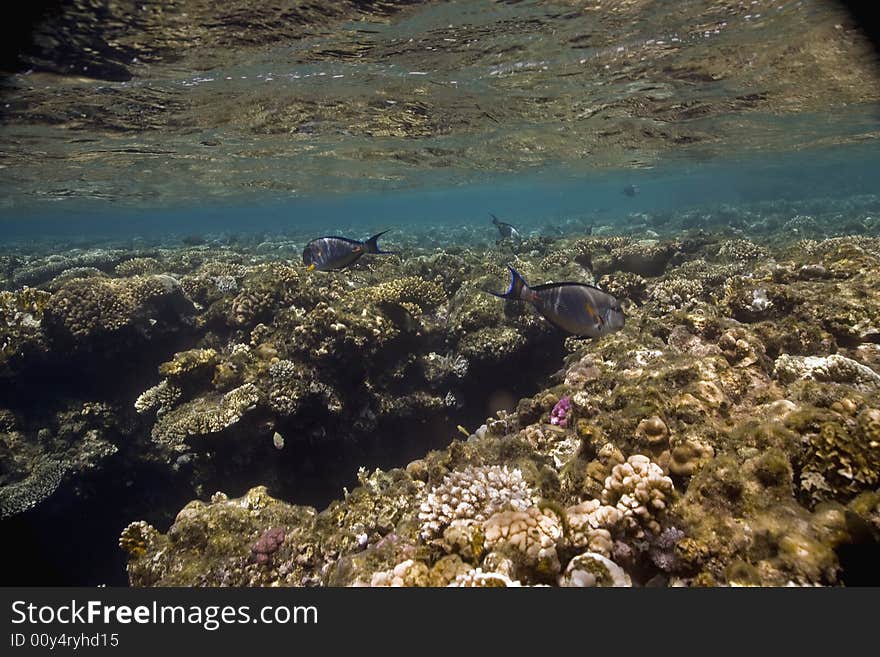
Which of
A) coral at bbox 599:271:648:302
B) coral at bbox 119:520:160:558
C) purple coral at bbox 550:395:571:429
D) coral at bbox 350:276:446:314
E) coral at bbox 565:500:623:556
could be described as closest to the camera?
coral at bbox 565:500:623:556

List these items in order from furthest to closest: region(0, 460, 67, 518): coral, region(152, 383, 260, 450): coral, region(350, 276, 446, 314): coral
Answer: region(350, 276, 446, 314): coral
region(0, 460, 67, 518): coral
region(152, 383, 260, 450): coral

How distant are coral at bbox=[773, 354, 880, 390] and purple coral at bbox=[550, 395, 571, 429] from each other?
2478 millimetres

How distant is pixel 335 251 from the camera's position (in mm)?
6758

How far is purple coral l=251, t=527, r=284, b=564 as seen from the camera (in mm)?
4633

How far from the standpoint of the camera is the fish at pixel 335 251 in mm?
6602

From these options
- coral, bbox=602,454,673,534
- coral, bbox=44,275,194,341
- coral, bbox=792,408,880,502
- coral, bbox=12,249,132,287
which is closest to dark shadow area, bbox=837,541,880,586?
coral, bbox=792,408,880,502

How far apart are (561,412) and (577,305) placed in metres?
1.89

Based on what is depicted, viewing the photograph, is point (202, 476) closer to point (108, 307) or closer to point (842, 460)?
point (108, 307)

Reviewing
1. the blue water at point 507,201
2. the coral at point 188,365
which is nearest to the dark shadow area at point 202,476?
the coral at point 188,365

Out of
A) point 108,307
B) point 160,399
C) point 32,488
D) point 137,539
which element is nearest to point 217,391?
point 160,399

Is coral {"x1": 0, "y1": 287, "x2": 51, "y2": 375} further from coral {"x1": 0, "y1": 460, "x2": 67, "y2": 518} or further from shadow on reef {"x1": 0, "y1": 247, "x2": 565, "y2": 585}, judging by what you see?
coral {"x1": 0, "y1": 460, "x2": 67, "y2": 518}

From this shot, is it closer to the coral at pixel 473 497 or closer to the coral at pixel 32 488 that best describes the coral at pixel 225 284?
the coral at pixel 32 488

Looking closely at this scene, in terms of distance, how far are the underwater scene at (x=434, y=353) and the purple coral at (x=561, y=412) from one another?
0.04 meters

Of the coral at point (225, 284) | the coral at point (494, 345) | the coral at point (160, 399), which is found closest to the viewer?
the coral at point (160, 399)
